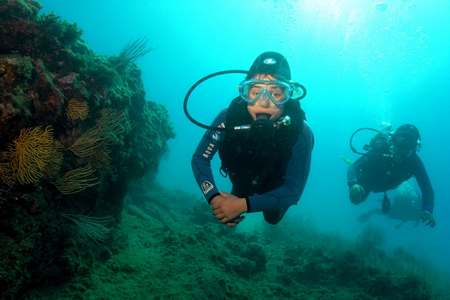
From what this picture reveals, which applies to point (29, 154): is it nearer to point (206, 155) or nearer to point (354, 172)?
point (206, 155)

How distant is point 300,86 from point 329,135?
149242 millimetres

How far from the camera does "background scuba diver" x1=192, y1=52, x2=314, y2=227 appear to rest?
371 centimetres

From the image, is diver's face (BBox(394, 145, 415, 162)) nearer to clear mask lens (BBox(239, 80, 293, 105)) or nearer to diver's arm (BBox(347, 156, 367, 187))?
diver's arm (BBox(347, 156, 367, 187))

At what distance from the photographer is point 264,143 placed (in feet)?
12.5

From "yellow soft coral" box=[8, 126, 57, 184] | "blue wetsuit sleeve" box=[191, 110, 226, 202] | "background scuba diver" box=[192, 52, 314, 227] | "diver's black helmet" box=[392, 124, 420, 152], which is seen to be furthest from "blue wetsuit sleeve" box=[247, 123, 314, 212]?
"diver's black helmet" box=[392, 124, 420, 152]

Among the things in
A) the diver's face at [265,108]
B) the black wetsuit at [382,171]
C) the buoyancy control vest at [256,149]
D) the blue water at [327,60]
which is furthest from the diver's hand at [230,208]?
the blue water at [327,60]

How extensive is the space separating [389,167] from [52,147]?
8656 mm

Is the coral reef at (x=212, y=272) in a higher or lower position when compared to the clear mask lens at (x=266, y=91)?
lower

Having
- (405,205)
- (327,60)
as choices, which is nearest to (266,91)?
(405,205)

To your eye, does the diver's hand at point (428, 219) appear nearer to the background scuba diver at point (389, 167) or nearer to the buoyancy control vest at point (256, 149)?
the background scuba diver at point (389, 167)

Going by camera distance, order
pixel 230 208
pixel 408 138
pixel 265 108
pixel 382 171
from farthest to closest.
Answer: pixel 382 171
pixel 408 138
pixel 265 108
pixel 230 208

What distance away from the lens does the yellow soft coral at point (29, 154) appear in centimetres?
397

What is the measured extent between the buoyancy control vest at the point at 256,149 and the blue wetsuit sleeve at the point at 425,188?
580 centimetres

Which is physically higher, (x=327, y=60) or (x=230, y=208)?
(x=327, y=60)
